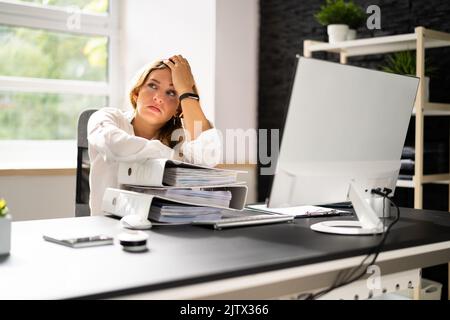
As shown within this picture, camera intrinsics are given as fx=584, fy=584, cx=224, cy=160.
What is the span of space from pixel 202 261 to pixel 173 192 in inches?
17.9

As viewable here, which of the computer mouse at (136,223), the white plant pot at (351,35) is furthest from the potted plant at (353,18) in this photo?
the computer mouse at (136,223)

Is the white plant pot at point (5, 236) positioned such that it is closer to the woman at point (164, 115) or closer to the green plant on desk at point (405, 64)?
the woman at point (164, 115)

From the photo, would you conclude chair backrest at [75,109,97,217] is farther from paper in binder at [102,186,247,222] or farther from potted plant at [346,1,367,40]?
potted plant at [346,1,367,40]

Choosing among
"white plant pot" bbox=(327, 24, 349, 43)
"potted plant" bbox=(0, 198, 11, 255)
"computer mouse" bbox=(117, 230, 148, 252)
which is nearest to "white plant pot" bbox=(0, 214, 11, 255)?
"potted plant" bbox=(0, 198, 11, 255)

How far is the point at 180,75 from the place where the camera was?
201 centimetres

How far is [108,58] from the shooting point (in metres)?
3.62

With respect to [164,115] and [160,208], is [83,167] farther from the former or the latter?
[160,208]

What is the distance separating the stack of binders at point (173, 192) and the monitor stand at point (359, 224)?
0.28 m

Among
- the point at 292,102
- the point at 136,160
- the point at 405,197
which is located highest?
the point at 292,102

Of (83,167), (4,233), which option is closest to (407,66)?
(83,167)

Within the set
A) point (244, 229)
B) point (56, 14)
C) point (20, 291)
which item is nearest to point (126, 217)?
point (244, 229)

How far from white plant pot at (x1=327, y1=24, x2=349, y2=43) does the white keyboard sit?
171 cm
